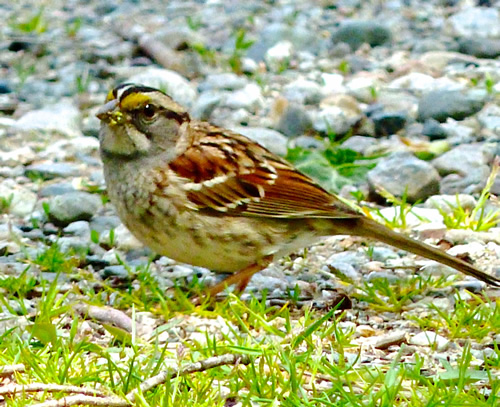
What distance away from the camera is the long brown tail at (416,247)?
3.76 metres

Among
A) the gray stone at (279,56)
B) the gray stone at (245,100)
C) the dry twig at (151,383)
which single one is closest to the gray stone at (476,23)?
the gray stone at (279,56)

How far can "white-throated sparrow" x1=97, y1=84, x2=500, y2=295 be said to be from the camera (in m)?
3.78

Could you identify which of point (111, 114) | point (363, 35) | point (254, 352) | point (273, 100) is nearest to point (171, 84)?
point (273, 100)

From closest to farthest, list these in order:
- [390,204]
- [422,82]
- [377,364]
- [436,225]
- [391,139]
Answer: [377,364] < [436,225] < [390,204] < [391,139] < [422,82]

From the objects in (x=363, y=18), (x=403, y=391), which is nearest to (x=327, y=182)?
(x=403, y=391)

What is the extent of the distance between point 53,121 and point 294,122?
4.86ft

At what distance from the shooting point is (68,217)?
4758mm

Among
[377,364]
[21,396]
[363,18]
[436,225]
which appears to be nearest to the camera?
[21,396]

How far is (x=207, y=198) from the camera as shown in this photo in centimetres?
388

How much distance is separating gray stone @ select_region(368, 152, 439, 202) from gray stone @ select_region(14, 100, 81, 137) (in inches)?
81.1

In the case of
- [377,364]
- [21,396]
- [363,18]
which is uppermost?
[21,396]

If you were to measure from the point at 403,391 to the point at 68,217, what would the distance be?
2.40 m

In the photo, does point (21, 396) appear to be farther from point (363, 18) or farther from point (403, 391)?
point (363, 18)

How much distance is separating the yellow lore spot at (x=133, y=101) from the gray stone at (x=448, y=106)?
2569mm
